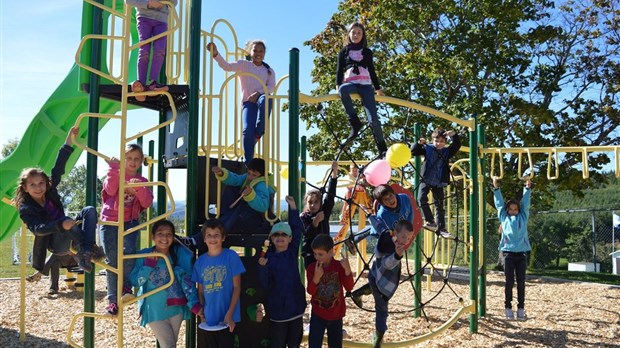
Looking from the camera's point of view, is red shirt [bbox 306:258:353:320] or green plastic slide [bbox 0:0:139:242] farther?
green plastic slide [bbox 0:0:139:242]

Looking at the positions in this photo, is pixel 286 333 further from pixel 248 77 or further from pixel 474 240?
pixel 474 240

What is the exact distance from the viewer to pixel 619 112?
1320cm

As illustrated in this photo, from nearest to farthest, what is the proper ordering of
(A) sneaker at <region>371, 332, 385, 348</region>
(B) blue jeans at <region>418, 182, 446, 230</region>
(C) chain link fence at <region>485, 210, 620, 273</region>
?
(A) sneaker at <region>371, 332, 385, 348</region> → (B) blue jeans at <region>418, 182, 446, 230</region> → (C) chain link fence at <region>485, 210, 620, 273</region>

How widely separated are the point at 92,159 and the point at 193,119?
0.75 meters

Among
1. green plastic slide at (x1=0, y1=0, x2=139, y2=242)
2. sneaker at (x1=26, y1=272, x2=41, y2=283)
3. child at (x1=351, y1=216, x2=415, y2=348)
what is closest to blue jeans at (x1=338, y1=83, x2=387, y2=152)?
child at (x1=351, y1=216, x2=415, y2=348)

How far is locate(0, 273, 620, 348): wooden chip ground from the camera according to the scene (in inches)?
247

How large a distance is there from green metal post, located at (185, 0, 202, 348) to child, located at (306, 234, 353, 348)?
2.91ft

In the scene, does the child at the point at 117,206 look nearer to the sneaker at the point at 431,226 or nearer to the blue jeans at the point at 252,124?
the blue jeans at the point at 252,124

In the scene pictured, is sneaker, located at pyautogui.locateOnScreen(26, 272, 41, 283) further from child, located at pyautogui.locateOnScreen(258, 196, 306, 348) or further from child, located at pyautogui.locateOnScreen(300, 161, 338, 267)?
child, located at pyautogui.locateOnScreen(258, 196, 306, 348)

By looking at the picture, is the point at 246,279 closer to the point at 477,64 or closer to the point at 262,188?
the point at 262,188

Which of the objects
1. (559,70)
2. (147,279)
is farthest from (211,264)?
(559,70)

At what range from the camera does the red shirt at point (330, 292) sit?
168 inches

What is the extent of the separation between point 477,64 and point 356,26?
8551 millimetres

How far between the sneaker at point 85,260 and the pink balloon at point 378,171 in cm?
264
